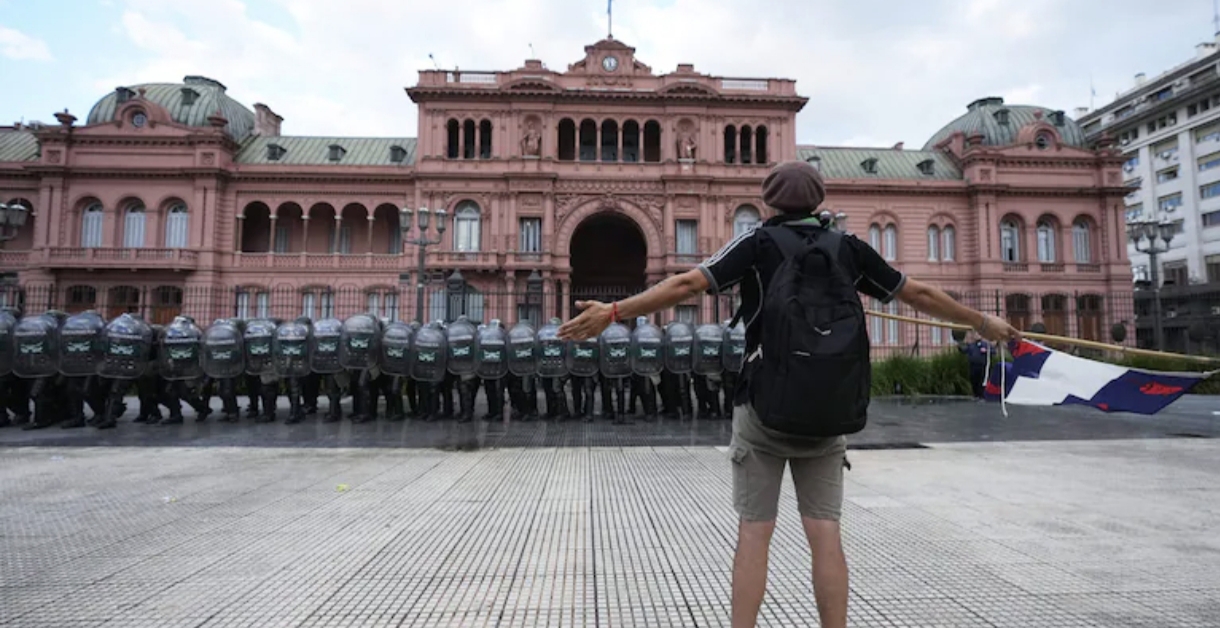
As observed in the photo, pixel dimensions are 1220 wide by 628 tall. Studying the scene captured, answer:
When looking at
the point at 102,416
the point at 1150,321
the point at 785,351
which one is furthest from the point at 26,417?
the point at 1150,321

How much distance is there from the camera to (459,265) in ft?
105

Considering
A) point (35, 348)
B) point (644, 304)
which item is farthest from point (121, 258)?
point (644, 304)

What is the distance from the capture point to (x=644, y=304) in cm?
256

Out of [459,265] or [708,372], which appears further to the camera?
[459,265]

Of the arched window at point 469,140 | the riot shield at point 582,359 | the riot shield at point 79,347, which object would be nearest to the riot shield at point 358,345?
the riot shield at point 582,359

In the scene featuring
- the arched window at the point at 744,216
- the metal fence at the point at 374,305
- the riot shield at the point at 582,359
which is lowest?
the riot shield at the point at 582,359

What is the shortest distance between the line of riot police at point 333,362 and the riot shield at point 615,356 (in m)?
0.02

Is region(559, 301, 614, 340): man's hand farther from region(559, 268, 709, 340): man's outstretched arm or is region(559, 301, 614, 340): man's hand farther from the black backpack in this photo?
the black backpack

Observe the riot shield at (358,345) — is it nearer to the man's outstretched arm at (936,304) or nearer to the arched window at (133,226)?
the man's outstretched arm at (936,304)

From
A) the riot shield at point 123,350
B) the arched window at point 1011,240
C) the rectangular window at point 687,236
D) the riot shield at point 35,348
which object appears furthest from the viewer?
the arched window at point 1011,240

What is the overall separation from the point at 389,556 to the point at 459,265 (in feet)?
94.9

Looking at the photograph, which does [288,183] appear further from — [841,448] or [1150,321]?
[1150,321]

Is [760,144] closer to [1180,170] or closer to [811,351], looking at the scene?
[811,351]

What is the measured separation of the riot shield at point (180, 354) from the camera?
10.7 metres
